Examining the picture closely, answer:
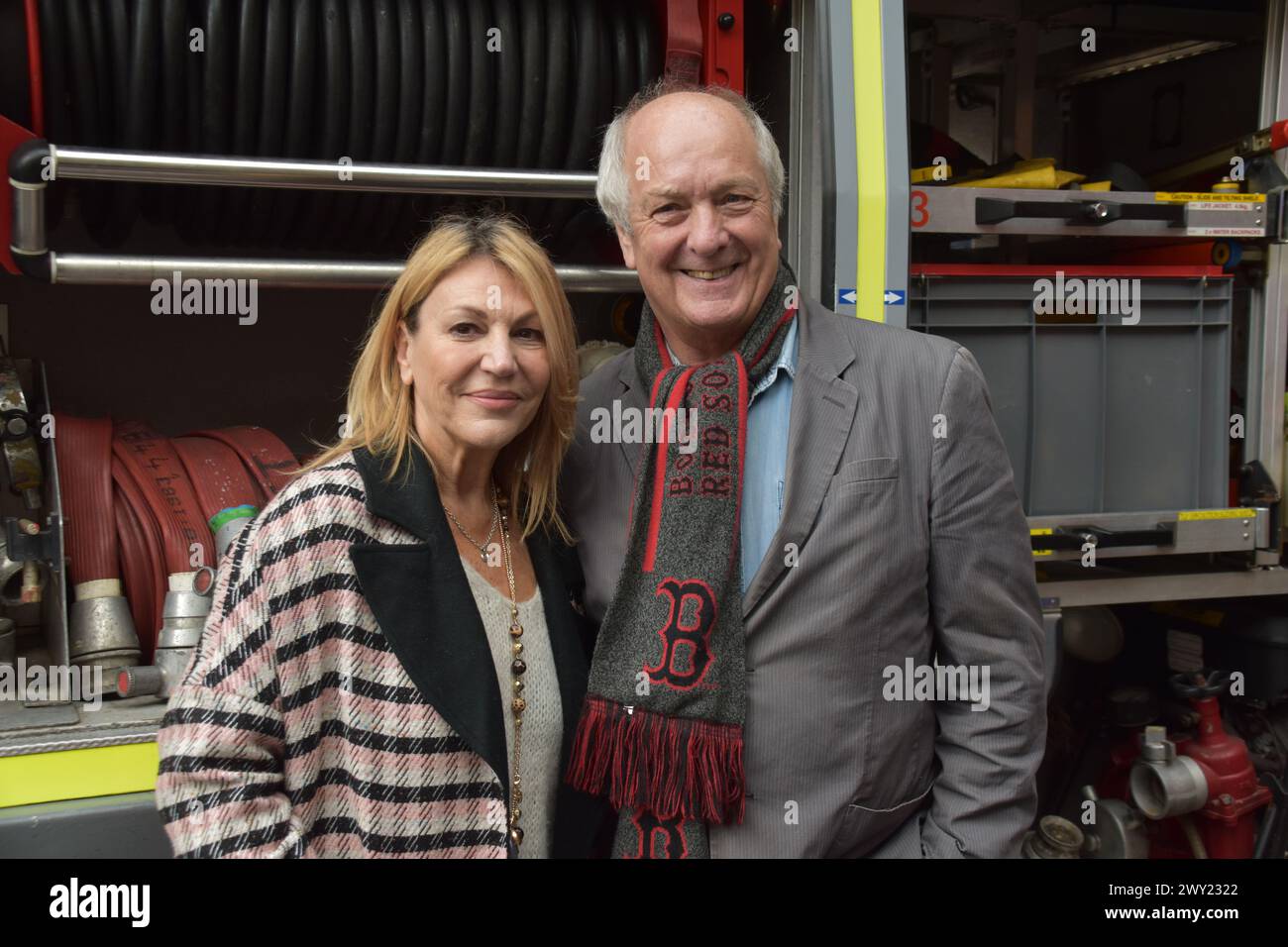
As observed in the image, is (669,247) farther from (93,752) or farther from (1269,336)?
(1269,336)

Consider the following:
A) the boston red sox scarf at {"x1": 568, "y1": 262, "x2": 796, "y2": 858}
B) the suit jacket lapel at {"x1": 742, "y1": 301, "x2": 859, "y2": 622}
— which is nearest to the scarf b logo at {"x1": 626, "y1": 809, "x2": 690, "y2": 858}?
the boston red sox scarf at {"x1": 568, "y1": 262, "x2": 796, "y2": 858}

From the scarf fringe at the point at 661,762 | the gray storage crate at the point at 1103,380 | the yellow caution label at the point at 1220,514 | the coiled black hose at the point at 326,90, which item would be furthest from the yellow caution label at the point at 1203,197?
the scarf fringe at the point at 661,762

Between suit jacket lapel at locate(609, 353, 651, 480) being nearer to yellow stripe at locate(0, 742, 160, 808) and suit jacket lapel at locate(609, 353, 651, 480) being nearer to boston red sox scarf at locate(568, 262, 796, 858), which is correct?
boston red sox scarf at locate(568, 262, 796, 858)

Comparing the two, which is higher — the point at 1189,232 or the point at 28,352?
the point at 1189,232

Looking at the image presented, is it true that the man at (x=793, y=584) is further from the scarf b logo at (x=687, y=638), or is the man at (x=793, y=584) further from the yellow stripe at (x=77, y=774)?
the yellow stripe at (x=77, y=774)

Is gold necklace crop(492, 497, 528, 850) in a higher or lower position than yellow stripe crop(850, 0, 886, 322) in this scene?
lower

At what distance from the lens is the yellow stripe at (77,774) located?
156 centimetres

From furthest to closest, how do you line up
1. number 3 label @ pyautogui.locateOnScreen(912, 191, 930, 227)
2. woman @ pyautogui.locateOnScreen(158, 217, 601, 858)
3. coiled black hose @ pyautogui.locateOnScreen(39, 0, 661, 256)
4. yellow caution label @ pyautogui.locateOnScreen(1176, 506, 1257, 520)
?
yellow caution label @ pyautogui.locateOnScreen(1176, 506, 1257, 520) → number 3 label @ pyautogui.locateOnScreen(912, 191, 930, 227) → coiled black hose @ pyautogui.locateOnScreen(39, 0, 661, 256) → woman @ pyautogui.locateOnScreen(158, 217, 601, 858)

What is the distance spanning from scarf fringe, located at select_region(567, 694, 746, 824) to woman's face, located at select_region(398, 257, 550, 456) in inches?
15.4

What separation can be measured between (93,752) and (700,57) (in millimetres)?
1550

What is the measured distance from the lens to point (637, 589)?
152 cm

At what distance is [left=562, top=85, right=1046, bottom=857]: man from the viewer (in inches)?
56.4
